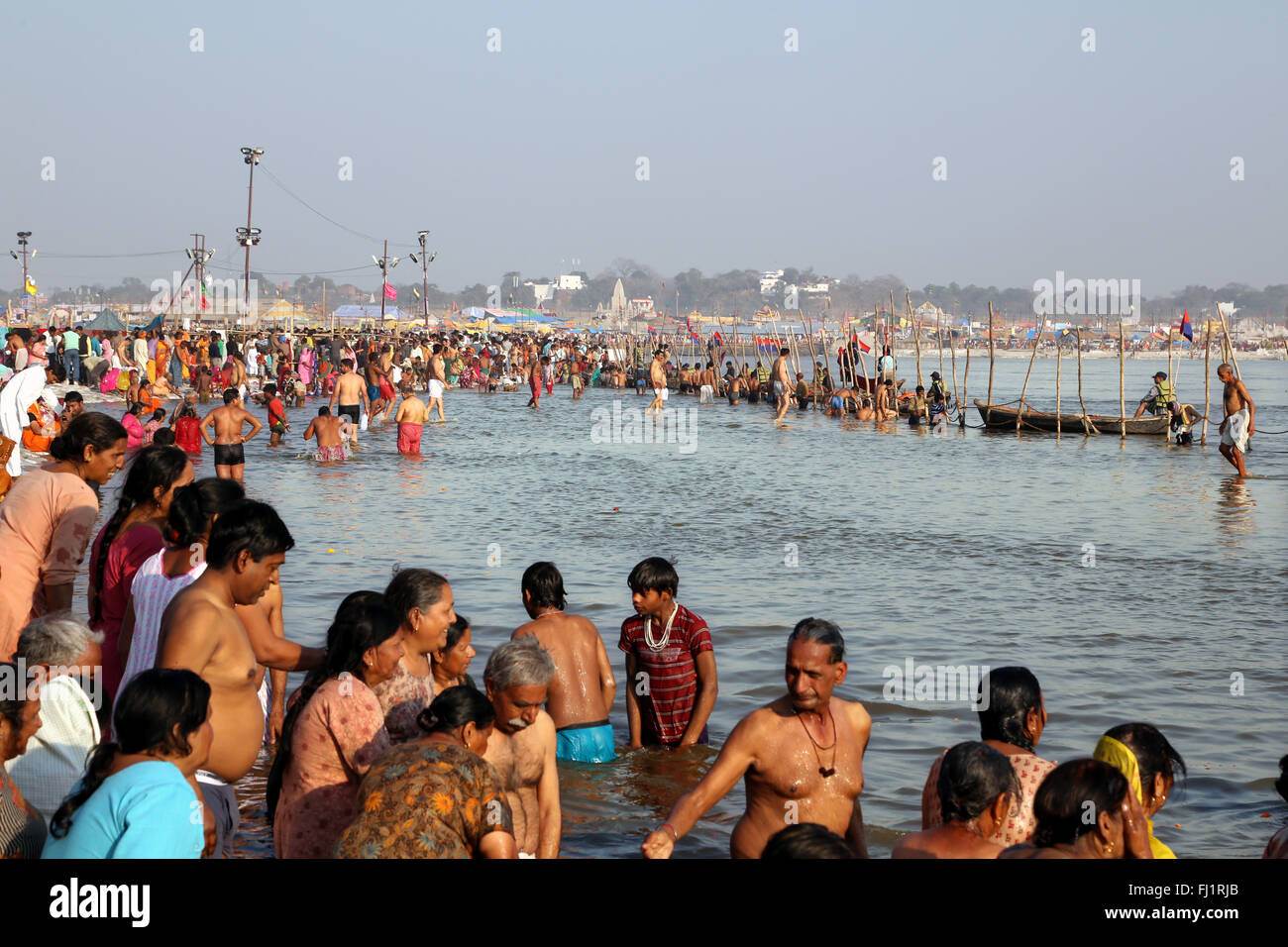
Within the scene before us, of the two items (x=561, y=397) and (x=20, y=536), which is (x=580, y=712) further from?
(x=561, y=397)

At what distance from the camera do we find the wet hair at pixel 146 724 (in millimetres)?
3184

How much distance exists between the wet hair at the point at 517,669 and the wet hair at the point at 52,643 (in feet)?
5.40

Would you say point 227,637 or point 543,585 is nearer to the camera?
point 227,637

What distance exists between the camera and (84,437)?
5.78 metres

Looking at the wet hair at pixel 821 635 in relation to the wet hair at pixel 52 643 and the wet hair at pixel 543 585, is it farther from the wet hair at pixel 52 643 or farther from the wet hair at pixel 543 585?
the wet hair at pixel 52 643

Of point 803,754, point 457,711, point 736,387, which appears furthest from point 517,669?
point 736,387

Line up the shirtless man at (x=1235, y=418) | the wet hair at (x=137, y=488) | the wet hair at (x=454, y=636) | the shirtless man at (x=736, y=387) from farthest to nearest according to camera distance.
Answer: the shirtless man at (x=736, y=387)
the shirtless man at (x=1235, y=418)
the wet hair at (x=137, y=488)
the wet hair at (x=454, y=636)

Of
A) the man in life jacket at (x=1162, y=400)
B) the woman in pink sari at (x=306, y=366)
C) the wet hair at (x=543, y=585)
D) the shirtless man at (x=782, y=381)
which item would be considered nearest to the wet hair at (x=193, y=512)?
the wet hair at (x=543, y=585)

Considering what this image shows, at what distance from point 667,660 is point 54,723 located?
9.57 ft

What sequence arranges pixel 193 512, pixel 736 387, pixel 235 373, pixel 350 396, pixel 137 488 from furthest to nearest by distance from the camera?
pixel 736 387
pixel 235 373
pixel 350 396
pixel 137 488
pixel 193 512

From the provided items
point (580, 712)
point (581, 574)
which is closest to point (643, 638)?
point (580, 712)

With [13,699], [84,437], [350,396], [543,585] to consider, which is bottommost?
[13,699]

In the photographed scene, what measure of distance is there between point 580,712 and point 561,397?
39859mm

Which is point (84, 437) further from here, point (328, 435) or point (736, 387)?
point (736, 387)
